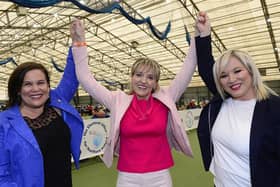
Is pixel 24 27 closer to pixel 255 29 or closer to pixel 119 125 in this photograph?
pixel 255 29

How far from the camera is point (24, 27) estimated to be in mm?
15781

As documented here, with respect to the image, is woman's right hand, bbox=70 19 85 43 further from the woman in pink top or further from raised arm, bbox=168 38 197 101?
raised arm, bbox=168 38 197 101

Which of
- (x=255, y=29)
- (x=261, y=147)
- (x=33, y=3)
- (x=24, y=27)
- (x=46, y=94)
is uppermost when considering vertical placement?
(x=24, y=27)

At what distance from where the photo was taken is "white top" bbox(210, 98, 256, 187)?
4.60ft

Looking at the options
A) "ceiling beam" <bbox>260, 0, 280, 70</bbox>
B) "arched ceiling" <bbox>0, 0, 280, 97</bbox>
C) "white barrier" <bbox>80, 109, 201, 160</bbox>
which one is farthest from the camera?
"arched ceiling" <bbox>0, 0, 280, 97</bbox>

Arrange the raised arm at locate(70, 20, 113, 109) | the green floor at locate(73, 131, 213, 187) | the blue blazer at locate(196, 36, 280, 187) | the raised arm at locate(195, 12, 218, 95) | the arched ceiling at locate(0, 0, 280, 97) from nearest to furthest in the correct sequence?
the blue blazer at locate(196, 36, 280, 187) < the raised arm at locate(195, 12, 218, 95) < the raised arm at locate(70, 20, 113, 109) < the green floor at locate(73, 131, 213, 187) < the arched ceiling at locate(0, 0, 280, 97)

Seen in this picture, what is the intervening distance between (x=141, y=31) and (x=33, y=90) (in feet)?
55.2

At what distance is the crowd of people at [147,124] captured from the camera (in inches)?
54.0

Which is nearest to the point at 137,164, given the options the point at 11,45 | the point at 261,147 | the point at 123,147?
the point at 123,147

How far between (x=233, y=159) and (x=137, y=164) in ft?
1.86

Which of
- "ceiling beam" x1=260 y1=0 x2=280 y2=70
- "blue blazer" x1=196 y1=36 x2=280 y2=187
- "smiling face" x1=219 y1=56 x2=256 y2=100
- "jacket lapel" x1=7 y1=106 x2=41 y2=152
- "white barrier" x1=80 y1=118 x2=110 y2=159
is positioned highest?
"ceiling beam" x1=260 y1=0 x2=280 y2=70

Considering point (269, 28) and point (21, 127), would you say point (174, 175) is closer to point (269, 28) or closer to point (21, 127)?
point (21, 127)

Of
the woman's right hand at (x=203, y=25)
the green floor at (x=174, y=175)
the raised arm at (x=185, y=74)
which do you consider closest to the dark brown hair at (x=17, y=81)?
the raised arm at (x=185, y=74)

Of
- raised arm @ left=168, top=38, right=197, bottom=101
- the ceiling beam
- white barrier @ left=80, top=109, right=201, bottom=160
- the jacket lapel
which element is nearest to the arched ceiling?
the ceiling beam
